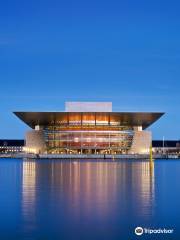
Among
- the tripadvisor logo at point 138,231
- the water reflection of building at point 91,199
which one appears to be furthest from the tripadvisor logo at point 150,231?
the water reflection of building at point 91,199

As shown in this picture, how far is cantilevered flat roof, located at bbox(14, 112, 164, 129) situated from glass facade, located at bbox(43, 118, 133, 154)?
3.53 ft

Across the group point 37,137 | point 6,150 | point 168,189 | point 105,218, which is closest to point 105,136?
point 37,137

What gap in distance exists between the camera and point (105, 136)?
100812 mm

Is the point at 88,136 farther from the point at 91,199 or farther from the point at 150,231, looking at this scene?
the point at 150,231

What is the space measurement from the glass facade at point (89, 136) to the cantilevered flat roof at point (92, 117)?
3.53ft

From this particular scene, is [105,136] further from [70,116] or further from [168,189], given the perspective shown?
[168,189]

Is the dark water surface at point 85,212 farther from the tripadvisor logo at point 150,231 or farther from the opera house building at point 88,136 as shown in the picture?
the opera house building at point 88,136

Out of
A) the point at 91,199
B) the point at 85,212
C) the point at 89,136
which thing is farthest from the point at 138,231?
the point at 89,136

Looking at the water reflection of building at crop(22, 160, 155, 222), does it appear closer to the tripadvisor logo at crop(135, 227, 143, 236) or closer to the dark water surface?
the dark water surface

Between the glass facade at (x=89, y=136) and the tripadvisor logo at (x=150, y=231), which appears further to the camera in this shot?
the glass facade at (x=89, y=136)

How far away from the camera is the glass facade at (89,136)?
10050 centimetres

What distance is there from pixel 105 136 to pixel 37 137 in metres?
12.4

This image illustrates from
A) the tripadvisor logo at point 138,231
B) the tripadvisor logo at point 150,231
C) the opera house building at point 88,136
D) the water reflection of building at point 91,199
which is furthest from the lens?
the opera house building at point 88,136

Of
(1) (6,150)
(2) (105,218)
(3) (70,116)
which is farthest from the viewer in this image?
(1) (6,150)
